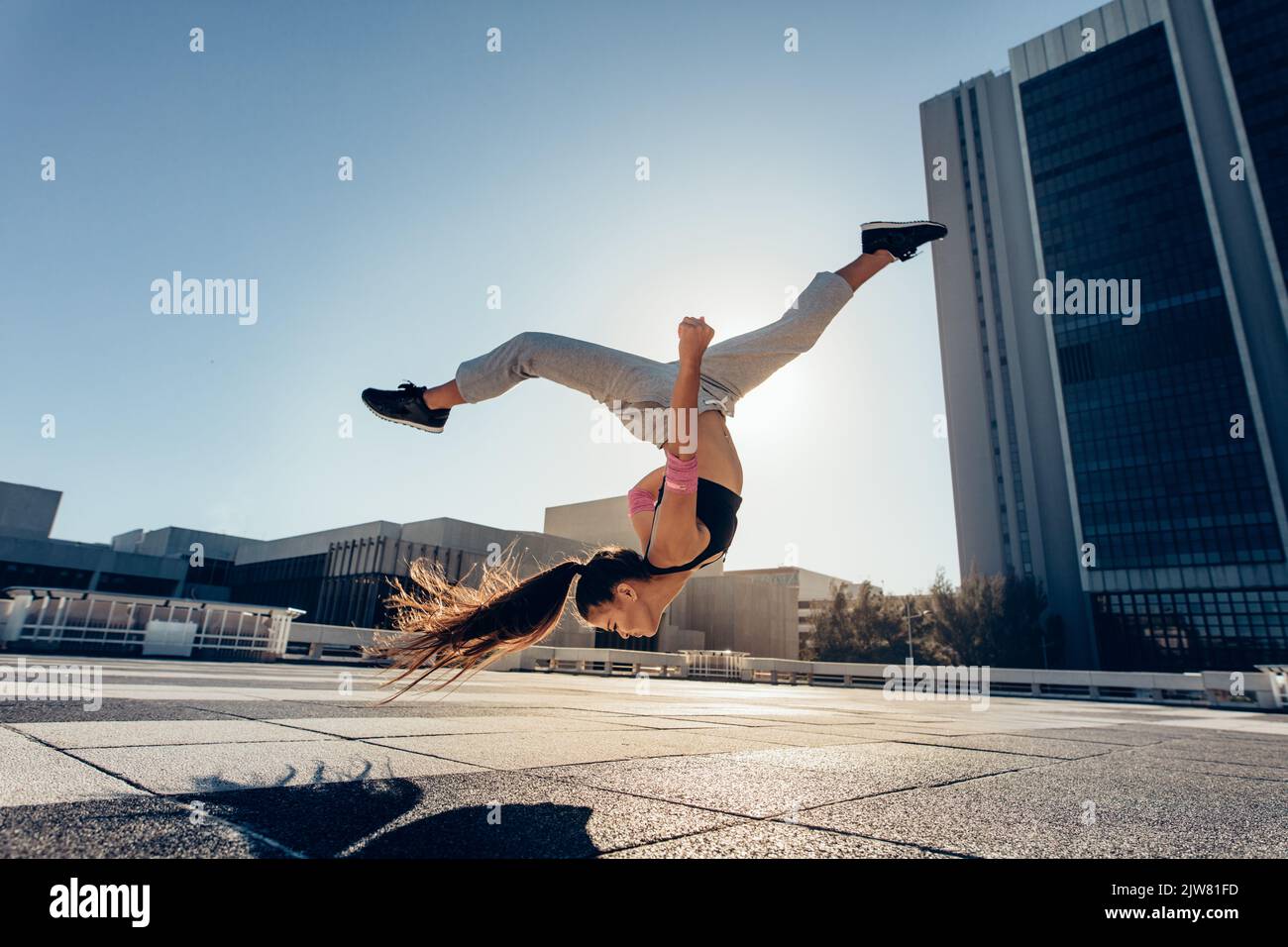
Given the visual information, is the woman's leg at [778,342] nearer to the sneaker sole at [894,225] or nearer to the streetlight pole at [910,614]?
the sneaker sole at [894,225]

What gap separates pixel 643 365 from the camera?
3564mm

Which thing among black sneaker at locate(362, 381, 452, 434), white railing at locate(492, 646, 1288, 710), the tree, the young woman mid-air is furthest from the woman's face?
the tree

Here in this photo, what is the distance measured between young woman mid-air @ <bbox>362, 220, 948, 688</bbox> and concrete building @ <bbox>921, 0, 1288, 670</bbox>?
54291 mm

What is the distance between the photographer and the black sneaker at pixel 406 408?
426 cm

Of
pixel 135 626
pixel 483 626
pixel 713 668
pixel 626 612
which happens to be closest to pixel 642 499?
pixel 626 612

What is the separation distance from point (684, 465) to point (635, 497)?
72 centimetres

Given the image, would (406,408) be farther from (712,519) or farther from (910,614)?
(910,614)

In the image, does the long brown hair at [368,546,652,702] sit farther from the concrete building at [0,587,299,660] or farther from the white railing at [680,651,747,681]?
the white railing at [680,651,747,681]

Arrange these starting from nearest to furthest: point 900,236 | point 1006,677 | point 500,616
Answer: point 500,616
point 900,236
point 1006,677

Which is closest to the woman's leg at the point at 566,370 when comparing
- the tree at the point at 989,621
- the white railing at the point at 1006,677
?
the white railing at the point at 1006,677

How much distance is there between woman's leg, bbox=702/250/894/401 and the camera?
3.87 meters

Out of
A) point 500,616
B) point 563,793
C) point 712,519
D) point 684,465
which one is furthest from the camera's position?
point 712,519

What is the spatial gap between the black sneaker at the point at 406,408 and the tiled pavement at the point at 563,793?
1883 mm
